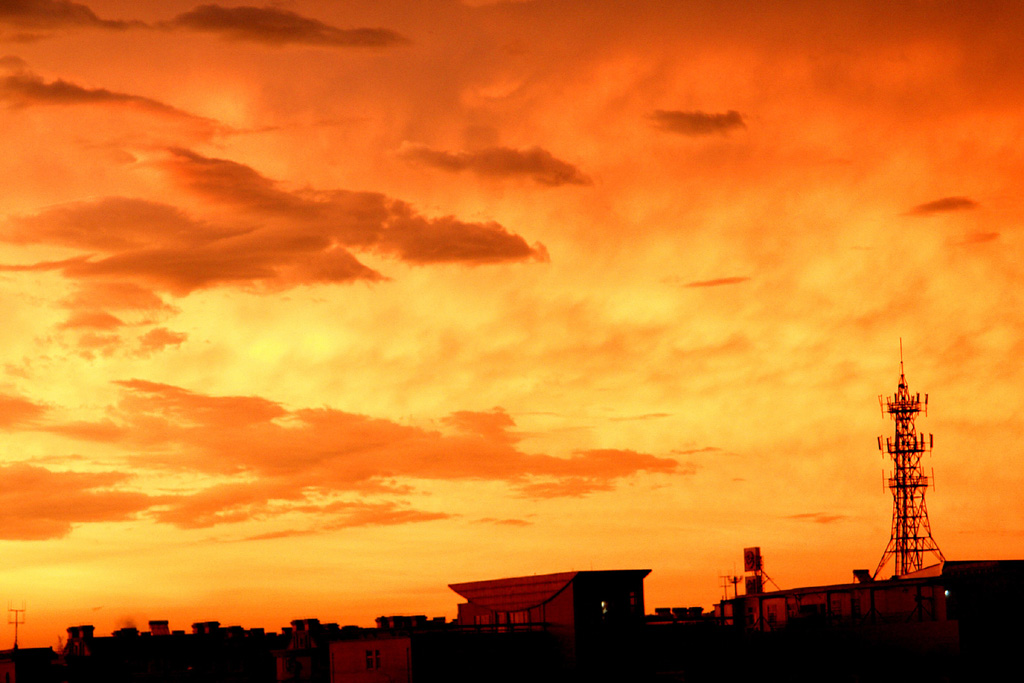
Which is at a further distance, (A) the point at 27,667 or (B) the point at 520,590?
(A) the point at 27,667

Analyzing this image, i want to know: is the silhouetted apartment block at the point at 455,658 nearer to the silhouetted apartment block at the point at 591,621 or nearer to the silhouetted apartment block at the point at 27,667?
the silhouetted apartment block at the point at 591,621

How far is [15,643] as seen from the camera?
14438 centimetres

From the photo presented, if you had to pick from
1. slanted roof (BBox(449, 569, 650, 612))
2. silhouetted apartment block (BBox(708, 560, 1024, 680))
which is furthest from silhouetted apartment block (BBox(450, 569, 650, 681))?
silhouetted apartment block (BBox(708, 560, 1024, 680))

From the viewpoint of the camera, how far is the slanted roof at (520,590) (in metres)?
101

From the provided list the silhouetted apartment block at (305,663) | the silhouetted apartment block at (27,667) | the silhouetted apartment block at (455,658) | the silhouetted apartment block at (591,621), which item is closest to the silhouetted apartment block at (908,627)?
the silhouetted apartment block at (591,621)

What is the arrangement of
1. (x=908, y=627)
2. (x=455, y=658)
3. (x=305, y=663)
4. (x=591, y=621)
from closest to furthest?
(x=908, y=627) < (x=455, y=658) < (x=591, y=621) < (x=305, y=663)

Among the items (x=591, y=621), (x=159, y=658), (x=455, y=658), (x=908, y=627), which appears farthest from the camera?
(x=159, y=658)

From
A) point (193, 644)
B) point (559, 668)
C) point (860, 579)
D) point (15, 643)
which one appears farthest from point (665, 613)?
point (15, 643)

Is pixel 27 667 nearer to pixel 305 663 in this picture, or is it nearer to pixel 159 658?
pixel 159 658

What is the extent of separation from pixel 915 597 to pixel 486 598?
34.4 metres

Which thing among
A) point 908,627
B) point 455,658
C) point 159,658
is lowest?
point 159,658

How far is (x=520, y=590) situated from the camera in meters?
105

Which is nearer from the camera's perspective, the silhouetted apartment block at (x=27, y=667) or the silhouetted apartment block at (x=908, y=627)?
the silhouetted apartment block at (x=908, y=627)

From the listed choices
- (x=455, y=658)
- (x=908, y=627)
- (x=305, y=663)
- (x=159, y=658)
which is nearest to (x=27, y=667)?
(x=159, y=658)
